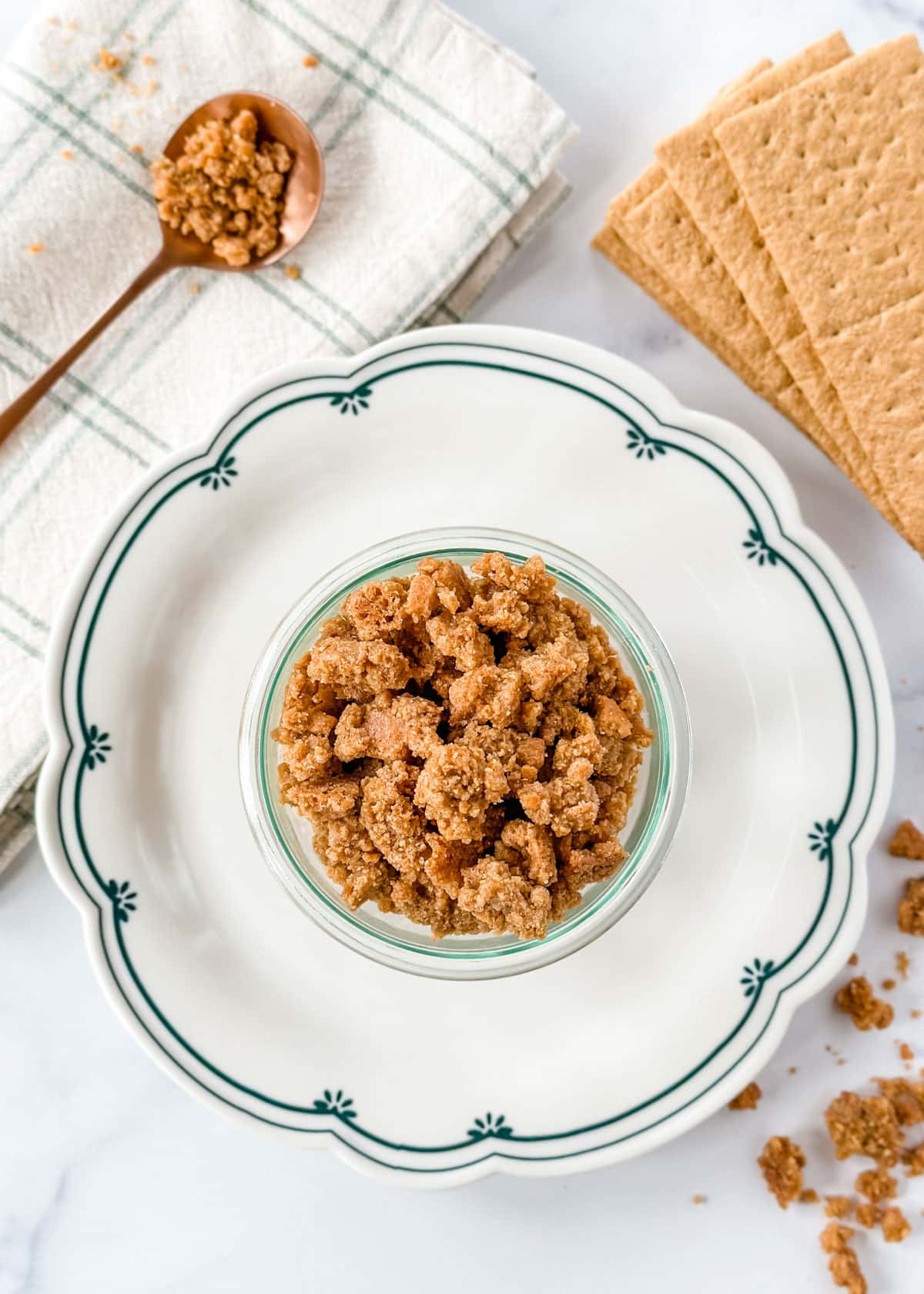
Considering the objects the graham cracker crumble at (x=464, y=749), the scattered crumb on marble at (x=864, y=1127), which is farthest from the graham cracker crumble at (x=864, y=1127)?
the graham cracker crumble at (x=464, y=749)

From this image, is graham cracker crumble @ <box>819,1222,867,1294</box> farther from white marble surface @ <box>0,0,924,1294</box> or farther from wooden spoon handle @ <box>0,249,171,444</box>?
wooden spoon handle @ <box>0,249,171,444</box>

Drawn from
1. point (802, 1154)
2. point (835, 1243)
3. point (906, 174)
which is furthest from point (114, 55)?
point (835, 1243)

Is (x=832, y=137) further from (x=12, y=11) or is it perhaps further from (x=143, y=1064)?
(x=143, y=1064)

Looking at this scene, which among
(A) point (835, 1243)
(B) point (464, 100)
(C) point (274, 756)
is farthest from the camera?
(A) point (835, 1243)

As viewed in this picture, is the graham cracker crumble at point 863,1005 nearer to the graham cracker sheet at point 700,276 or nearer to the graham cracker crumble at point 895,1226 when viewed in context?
the graham cracker crumble at point 895,1226

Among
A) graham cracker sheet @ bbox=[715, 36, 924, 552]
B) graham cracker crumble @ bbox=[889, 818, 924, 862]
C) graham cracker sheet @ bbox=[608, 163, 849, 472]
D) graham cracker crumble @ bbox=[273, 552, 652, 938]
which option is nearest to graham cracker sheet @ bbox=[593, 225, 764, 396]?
graham cracker sheet @ bbox=[608, 163, 849, 472]

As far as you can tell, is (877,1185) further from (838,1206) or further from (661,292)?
(661,292)

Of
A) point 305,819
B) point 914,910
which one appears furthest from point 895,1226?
A: point 305,819
